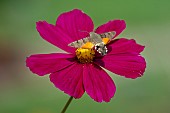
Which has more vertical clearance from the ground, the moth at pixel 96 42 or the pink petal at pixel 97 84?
the moth at pixel 96 42

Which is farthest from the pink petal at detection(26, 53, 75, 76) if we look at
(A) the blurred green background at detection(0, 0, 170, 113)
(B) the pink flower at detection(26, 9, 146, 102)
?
(A) the blurred green background at detection(0, 0, 170, 113)

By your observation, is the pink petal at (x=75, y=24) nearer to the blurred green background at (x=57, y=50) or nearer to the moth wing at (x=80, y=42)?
the moth wing at (x=80, y=42)

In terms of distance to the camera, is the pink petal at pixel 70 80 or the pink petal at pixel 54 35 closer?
the pink petal at pixel 70 80

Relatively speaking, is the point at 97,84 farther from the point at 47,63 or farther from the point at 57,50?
the point at 57,50

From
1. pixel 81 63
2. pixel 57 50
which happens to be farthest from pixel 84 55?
pixel 57 50

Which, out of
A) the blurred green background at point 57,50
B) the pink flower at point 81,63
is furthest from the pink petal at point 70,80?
the blurred green background at point 57,50

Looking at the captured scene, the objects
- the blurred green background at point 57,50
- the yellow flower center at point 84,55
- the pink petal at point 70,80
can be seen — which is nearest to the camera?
the pink petal at point 70,80
